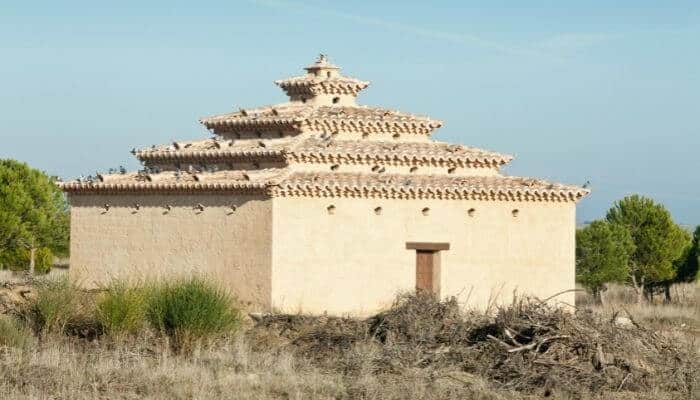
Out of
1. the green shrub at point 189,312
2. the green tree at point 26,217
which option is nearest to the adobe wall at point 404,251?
the green shrub at point 189,312

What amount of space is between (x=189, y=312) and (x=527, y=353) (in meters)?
6.37

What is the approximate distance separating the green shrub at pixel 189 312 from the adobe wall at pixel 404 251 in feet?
10.2

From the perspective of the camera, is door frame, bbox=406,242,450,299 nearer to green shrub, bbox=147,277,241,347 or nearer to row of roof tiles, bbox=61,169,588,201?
row of roof tiles, bbox=61,169,588,201

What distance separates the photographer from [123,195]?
33719 mm

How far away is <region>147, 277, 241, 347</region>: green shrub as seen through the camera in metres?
27.0

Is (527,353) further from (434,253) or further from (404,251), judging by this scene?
(434,253)

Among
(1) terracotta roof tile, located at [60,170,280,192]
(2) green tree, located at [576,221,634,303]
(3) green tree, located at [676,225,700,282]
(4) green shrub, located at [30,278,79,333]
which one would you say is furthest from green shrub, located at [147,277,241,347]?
(3) green tree, located at [676,225,700,282]

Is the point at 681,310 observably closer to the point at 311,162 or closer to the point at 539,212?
the point at 539,212

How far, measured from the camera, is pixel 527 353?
2514 centimetres

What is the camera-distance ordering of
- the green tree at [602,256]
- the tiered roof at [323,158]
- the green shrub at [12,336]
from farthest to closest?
the green tree at [602,256], the tiered roof at [323,158], the green shrub at [12,336]

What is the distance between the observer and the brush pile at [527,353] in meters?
24.6

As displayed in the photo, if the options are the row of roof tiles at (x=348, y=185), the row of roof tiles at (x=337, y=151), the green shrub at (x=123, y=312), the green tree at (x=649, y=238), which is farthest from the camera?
the green tree at (x=649, y=238)

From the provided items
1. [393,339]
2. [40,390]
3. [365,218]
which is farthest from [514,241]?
[40,390]

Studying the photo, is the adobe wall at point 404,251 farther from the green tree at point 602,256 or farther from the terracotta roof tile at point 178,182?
the green tree at point 602,256
